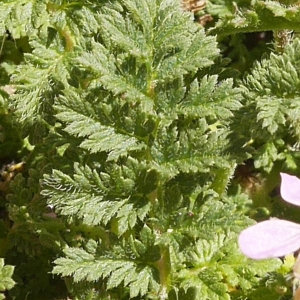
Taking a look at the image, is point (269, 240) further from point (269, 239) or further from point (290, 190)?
point (290, 190)

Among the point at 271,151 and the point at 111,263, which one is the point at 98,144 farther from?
the point at 271,151

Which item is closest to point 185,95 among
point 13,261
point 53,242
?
point 53,242

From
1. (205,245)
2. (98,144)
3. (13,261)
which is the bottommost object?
(13,261)

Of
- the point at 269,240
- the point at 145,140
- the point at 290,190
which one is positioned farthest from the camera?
the point at 145,140

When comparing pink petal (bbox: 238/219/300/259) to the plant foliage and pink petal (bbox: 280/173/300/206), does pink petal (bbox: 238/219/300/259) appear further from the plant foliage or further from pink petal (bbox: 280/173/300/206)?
the plant foliage

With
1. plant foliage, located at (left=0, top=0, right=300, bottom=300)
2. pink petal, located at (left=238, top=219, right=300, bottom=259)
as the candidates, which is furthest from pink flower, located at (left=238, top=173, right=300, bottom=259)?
plant foliage, located at (left=0, top=0, right=300, bottom=300)

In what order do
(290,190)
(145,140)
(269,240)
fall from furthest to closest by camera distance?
(145,140)
(290,190)
(269,240)

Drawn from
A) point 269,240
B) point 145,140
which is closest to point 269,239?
point 269,240

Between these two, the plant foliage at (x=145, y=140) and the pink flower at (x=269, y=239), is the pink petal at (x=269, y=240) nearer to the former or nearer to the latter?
the pink flower at (x=269, y=239)
